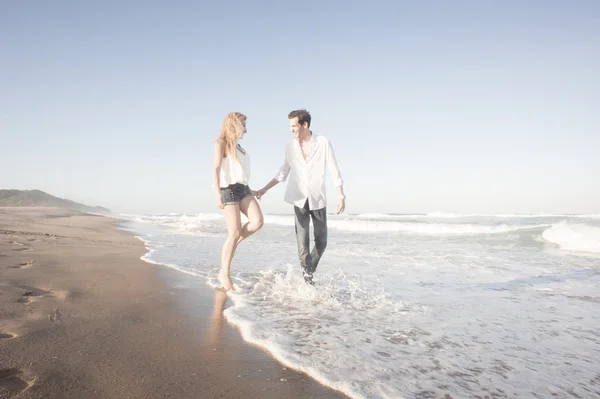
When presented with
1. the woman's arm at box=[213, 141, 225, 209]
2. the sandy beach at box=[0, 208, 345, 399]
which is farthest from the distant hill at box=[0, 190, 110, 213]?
the sandy beach at box=[0, 208, 345, 399]

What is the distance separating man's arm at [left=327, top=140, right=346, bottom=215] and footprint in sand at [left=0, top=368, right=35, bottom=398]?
3.38m

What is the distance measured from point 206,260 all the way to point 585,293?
18.5 ft

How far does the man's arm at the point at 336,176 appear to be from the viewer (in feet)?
14.9

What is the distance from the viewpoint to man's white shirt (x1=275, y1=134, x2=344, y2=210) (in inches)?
177

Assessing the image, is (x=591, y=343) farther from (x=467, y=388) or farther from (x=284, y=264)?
(x=284, y=264)

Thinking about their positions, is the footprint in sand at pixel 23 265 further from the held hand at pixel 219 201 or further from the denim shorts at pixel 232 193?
the denim shorts at pixel 232 193

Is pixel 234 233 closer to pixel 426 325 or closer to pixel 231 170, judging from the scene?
pixel 231 170

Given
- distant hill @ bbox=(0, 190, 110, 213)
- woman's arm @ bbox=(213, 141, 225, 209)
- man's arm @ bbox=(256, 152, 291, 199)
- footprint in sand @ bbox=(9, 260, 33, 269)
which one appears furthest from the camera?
distant hill @ bbox=(0, 190, 110, 213)

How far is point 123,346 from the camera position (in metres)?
2.25

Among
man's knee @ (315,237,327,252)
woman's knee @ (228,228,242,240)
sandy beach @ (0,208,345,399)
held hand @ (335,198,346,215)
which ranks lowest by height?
sandy beach @ (0,208,345,399)

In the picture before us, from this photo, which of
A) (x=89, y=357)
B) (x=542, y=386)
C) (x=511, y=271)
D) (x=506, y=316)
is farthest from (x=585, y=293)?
(x=89, y=357)

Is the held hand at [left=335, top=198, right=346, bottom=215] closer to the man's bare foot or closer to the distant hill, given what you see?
the man's bare foot

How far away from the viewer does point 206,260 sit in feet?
21.5

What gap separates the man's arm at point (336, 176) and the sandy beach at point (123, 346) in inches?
70.6
